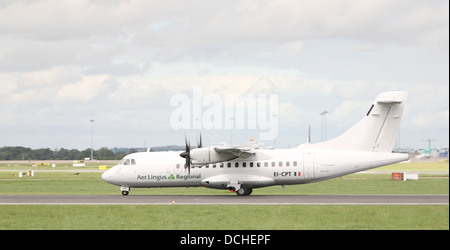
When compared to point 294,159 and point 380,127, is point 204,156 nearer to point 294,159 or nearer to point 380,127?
point 294,159

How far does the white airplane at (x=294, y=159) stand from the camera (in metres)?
38.3

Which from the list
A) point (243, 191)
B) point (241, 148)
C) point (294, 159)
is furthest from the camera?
point (243, 191)

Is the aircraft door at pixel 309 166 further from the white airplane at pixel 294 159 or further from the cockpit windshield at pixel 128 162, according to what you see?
the cockpit windshield at pixel 128 162

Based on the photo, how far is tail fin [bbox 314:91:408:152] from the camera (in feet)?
127

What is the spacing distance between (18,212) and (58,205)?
Result: 3.47m

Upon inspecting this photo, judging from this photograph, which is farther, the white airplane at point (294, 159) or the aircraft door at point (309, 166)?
the aircraft door at point (309, 166)

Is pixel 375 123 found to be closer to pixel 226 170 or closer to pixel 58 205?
pixel 226 170

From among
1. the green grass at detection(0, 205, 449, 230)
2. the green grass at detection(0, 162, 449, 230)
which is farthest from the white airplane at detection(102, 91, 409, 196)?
the green grass at detection(0, 205, 449, 230)

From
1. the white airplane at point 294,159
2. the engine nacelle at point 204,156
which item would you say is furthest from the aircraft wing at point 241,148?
the engine nacelle at point 204,156

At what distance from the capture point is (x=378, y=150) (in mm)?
38656

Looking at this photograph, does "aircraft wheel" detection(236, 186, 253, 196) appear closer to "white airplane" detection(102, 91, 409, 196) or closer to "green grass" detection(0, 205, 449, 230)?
"white airplane" detection(102, 91, 409, 196)

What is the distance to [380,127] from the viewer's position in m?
38.8

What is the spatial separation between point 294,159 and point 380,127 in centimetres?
653

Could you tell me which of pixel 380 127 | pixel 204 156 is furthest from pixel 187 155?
pixel 380 127
